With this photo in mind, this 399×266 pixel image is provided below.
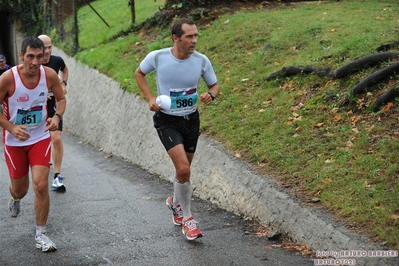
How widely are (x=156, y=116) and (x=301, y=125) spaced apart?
2424 millimetres

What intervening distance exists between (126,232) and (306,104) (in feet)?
11.4

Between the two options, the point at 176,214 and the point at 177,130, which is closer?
the point at 177,130

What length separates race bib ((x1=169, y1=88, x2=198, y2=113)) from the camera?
7.39m

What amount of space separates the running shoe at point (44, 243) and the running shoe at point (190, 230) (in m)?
1.39

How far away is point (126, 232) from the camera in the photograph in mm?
7793

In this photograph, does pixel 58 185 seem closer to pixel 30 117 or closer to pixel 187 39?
pixel 30 117

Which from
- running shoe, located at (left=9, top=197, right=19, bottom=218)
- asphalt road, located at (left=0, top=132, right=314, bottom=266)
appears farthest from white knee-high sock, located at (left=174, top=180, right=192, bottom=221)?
running shoe, located at (left=9, top=197, right=19, bottom=218)

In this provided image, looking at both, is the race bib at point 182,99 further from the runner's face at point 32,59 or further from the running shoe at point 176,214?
the runner's face at point 32,59

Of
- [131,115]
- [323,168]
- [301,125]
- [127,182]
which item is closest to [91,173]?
[127,182]

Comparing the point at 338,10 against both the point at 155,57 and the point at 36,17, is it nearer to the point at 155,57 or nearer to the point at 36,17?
the point at 155,57

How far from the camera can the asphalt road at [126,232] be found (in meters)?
6.77

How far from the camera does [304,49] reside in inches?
483

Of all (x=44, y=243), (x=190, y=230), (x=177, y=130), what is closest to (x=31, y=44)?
(x=177, y=130)

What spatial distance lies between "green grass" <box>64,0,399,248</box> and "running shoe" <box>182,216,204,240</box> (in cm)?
119
